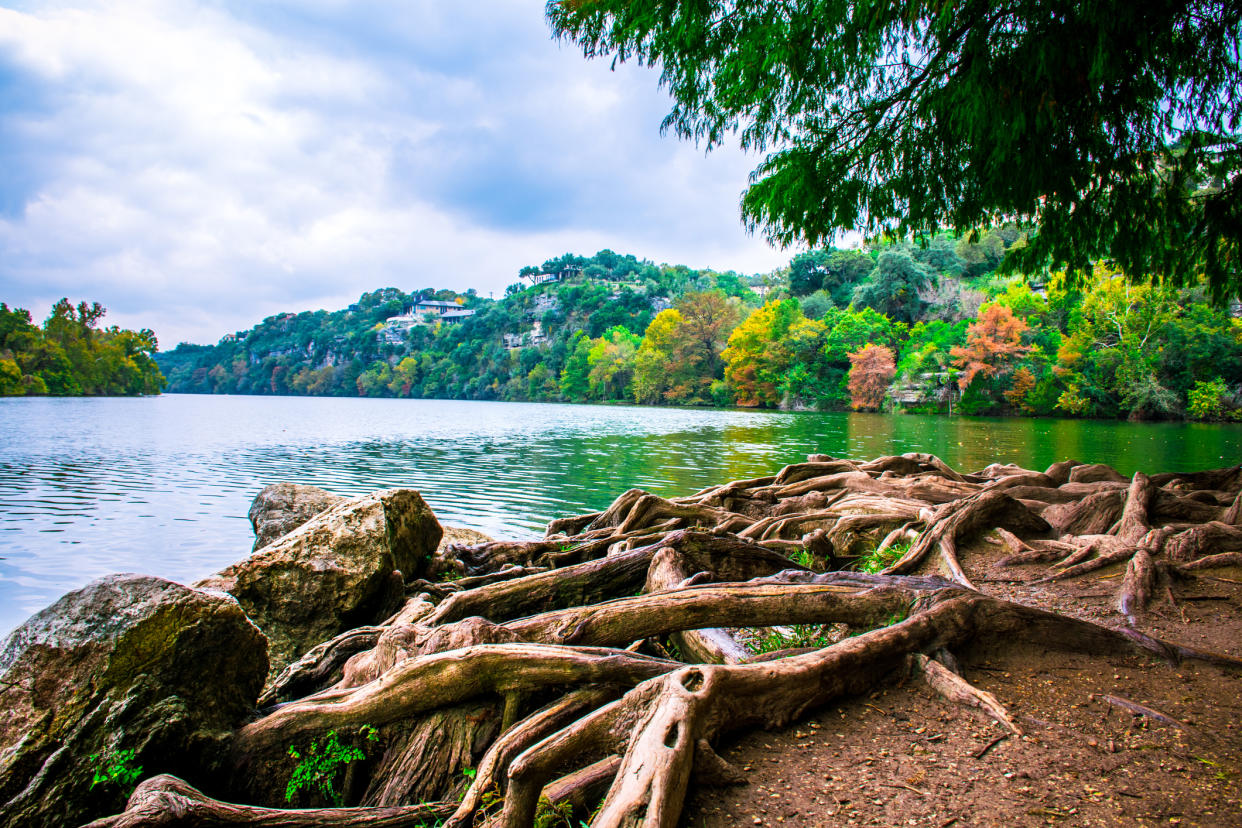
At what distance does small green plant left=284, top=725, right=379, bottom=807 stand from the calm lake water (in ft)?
19.9

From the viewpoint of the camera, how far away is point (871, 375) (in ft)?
169

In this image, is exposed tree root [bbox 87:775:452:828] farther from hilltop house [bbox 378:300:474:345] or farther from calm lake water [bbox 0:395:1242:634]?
hilltop house [bbox 378:300:474:345]

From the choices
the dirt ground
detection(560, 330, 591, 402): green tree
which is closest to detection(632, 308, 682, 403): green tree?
detection(560, 330, 591, 402): green tree

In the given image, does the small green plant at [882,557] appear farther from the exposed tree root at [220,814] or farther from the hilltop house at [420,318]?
the hilltop house at [420,318]

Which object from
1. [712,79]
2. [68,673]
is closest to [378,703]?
[68,673]

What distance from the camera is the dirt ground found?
220 centimetres

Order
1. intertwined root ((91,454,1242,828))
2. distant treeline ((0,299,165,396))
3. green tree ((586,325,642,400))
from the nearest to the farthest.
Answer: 1. intertwined root ((91,454,1242,828))
2. distant treeline ((0,299,165,396))
3. green tree ((586,325,642,400))

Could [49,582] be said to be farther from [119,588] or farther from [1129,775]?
[1129,775]

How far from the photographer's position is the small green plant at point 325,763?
3.03 meters

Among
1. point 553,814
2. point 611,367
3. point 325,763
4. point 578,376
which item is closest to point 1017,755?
point 553,814

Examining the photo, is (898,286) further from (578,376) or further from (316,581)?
(316,581)

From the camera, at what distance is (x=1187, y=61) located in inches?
193

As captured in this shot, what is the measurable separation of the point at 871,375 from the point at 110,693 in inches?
2118

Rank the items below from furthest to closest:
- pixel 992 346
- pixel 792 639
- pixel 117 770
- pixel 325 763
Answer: pixel 992 346
pixel 792 639
pixel 325 763
pixel 117 770
